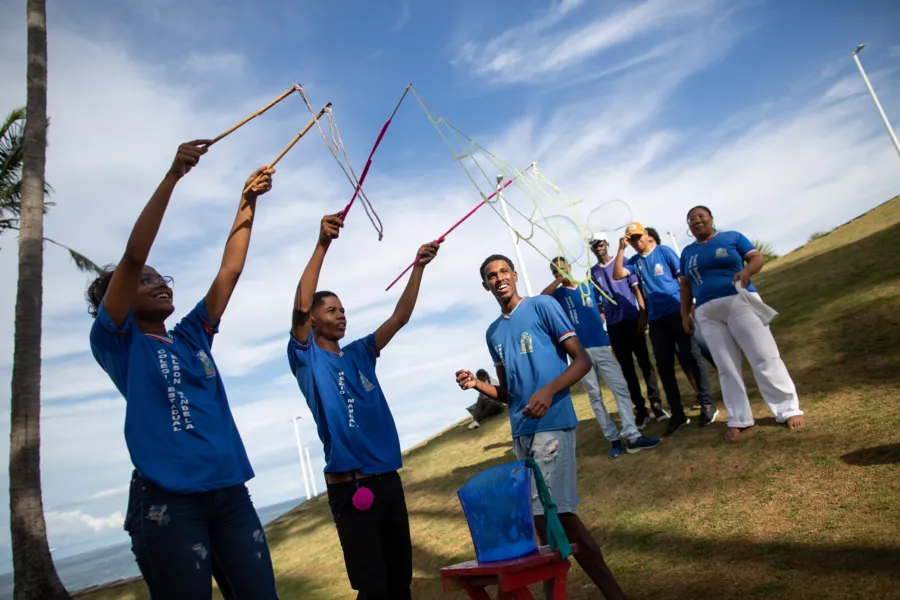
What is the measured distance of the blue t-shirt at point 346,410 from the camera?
A: 3.70m

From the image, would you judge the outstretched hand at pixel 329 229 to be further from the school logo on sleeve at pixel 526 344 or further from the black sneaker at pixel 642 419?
the black sneaker at pixel 642 419

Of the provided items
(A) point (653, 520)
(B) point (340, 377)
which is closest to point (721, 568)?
(A) point (653, 520)

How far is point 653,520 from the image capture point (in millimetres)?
5289

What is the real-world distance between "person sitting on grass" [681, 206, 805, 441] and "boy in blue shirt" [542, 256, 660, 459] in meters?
1.11

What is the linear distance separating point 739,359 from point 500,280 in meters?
3.39

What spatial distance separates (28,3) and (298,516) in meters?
9.86

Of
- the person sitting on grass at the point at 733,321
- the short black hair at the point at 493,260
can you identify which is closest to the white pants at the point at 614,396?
the person sitting on grass at the point at 733,321

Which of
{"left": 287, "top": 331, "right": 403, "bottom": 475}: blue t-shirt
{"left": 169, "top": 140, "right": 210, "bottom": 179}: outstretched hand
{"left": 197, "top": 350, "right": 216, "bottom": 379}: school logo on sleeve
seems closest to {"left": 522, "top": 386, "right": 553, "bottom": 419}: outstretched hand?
{"left": 287, "top": 331, "right": 403, "bottom": 475}: blue t-shirt

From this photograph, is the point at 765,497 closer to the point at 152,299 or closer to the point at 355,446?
the point at 355,446

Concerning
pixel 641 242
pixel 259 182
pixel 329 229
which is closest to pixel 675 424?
pixel 641 242

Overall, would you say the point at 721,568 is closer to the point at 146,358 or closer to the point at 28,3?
the point at 146,358

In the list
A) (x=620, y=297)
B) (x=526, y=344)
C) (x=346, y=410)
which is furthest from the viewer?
(x=620, y=297)

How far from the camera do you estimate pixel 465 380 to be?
165 inches

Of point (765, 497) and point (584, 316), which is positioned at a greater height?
point (584, 316)
